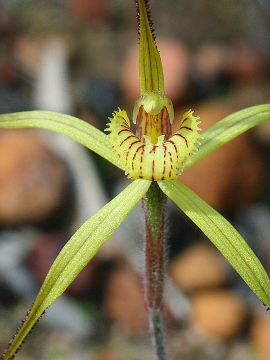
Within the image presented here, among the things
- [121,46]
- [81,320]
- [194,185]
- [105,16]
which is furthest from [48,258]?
[105,16]

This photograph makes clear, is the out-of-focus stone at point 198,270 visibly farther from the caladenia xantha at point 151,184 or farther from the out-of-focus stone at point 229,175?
the caladenia xantha at point 151,184

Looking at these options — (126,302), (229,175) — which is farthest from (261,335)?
(229,175)

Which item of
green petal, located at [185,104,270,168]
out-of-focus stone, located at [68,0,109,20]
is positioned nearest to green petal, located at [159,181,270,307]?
green petal, located at [185,104,270,168]

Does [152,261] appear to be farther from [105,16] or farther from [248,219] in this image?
[105,16]

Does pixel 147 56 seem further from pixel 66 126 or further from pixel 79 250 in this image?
pixel 79 250

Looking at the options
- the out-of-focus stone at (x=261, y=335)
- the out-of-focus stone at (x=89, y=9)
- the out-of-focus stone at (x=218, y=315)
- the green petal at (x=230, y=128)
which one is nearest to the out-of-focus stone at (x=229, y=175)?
the out-of-focus stone at (x=218, y=315)

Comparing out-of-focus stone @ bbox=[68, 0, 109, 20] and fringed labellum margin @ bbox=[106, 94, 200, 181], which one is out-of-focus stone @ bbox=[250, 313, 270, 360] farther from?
out-of-focus stone @ bbox=[68, 0, 109, 20]

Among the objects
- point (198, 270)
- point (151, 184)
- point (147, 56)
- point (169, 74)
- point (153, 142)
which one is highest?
point (169, 74)

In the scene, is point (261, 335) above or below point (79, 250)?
above

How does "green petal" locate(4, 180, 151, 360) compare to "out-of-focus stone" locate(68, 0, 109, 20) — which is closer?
"green petal" locate(4, 180, 151, 360)
